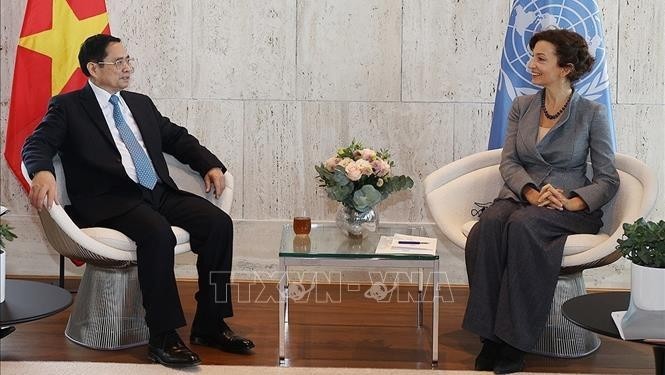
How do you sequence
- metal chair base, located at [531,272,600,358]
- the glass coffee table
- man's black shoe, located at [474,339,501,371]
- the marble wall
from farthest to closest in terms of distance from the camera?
the marble wall
metal chair base, located at [531,272,600,358]
man's black shoe, located at [474,339,501,371]
the glass coffee table

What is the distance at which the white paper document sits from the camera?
3950 mm

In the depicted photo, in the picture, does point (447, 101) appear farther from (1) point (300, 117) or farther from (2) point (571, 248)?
(2) point (571, 248)

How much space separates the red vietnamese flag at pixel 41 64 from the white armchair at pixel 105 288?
785 millimetres

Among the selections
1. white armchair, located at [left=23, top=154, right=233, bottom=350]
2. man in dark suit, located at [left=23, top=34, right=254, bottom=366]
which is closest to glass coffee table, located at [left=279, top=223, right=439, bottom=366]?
man in dark suit, located at [left=23, top=34, right=254, bottom=366]

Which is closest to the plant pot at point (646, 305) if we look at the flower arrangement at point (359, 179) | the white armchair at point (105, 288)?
the flower arrangement at point (359, 179)

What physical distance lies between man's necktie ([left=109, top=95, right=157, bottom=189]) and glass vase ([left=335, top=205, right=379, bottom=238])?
94 centimetres

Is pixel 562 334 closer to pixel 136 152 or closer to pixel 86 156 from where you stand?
pixel 136 152

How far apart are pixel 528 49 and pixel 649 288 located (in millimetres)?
2115

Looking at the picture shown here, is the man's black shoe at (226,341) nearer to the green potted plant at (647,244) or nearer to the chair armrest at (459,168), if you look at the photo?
the chair armrest at (459,168)

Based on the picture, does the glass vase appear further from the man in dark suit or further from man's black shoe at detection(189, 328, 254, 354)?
man's black shoe at detection(189, 328, 254, 354)

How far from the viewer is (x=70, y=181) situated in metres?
4.36

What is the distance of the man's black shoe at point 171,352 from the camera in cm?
394

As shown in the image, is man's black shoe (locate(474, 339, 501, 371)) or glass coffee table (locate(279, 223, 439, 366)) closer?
glass coffee table (locate(279, 223, 439, 366))

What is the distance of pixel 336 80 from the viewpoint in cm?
552
